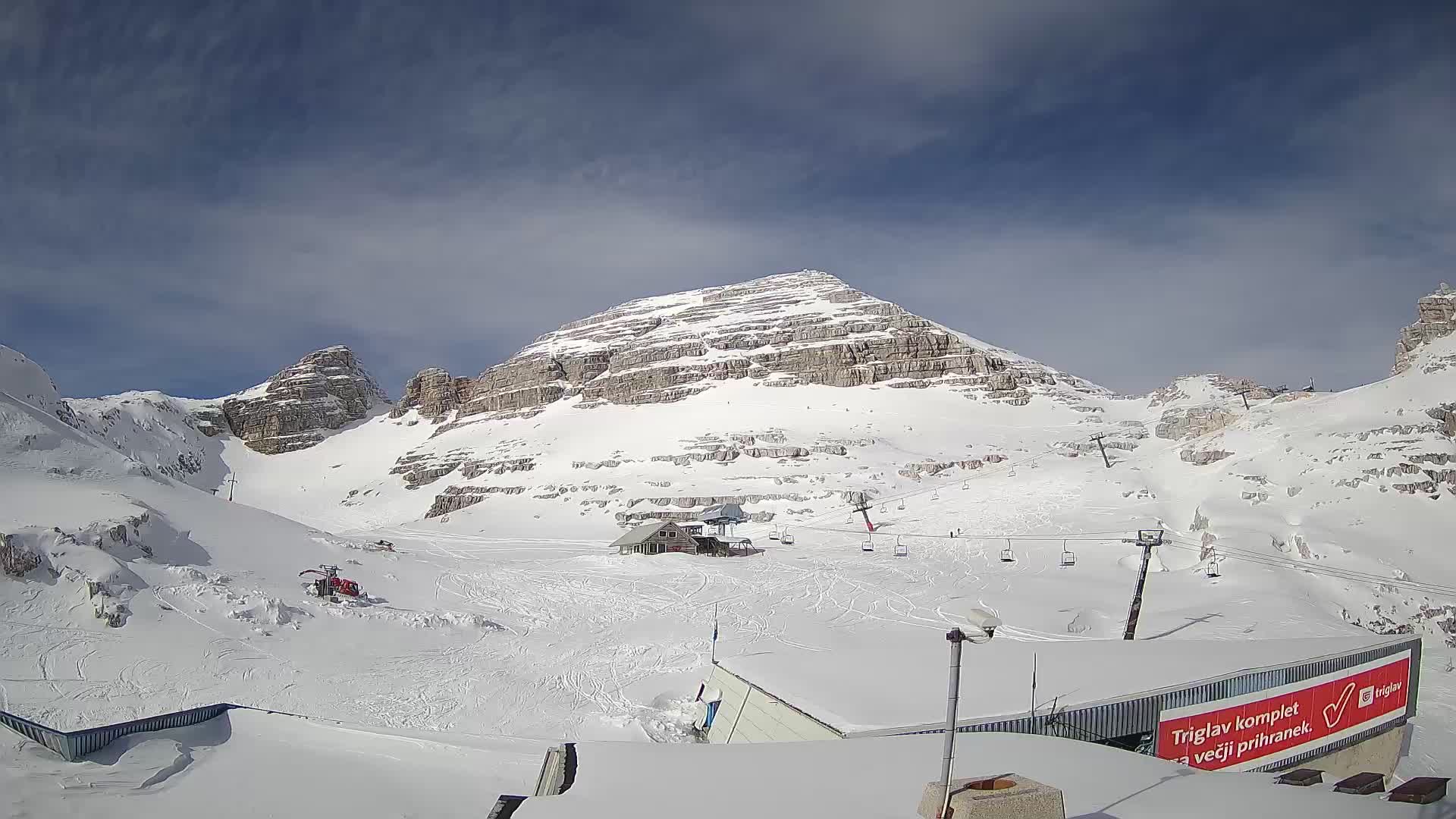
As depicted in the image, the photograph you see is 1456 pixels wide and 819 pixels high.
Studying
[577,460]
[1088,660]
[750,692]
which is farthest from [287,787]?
[577,460]

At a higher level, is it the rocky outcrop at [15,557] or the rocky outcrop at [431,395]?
the rocky outcrop at [431,395]

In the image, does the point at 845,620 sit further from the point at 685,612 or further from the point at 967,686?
the point at 967,686

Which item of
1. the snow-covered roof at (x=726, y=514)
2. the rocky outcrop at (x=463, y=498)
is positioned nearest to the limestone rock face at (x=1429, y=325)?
the snow-covered roof at (x=726, y=514)

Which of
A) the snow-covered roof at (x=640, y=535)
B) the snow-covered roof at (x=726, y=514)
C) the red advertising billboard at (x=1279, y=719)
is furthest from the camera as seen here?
the snow-covered roof at (x=726, y=514)

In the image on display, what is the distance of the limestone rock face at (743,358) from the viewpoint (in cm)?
10100

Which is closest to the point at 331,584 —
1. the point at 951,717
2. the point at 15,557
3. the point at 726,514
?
the point at 15,557

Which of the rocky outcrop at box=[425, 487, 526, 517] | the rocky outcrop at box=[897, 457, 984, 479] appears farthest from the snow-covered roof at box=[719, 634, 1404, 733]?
the rocky outcrop at box=[425, 487, 526, 517]

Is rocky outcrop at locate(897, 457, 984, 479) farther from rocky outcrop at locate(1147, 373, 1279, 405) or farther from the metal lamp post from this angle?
the metal lamp post

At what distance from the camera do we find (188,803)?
7.95 meters

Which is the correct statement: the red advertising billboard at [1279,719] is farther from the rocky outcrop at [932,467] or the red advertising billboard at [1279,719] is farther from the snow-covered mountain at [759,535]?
the rocky outcrop at [932,467]

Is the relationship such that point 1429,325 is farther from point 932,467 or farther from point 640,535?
point 640,535

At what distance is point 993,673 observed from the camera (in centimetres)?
1359

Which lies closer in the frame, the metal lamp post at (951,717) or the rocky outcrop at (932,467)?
the metal lamp post at (951,717)

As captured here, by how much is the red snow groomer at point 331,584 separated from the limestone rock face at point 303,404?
4747 inches
